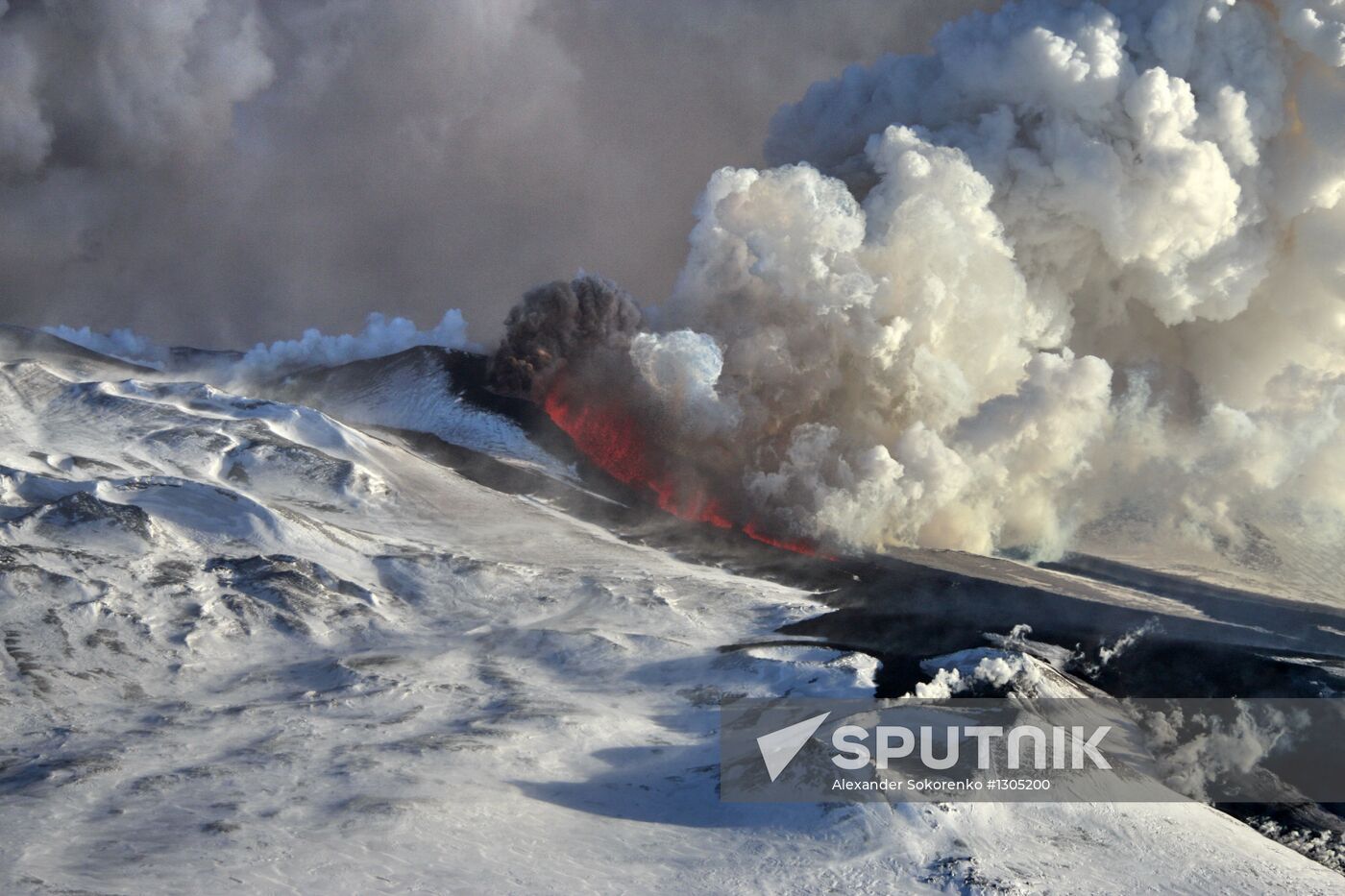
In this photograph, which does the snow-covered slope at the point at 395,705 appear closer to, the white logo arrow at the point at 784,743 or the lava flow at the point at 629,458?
the white logo arrow at the point at 784,743

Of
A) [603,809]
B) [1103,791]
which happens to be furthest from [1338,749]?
[603,809]

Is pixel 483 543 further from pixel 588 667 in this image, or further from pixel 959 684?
pixel 959 684

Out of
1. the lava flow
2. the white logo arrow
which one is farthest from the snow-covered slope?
the lava flow

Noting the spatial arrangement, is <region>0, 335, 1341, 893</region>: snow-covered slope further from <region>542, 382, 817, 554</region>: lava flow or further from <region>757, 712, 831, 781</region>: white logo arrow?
<region>542, 382, 817, 554</region>: lava flow

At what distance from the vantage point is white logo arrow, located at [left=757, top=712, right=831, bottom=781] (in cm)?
4919

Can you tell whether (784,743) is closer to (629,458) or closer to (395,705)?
(395,705)

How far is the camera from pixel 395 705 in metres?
58.4

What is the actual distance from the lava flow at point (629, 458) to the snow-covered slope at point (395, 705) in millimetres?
13234

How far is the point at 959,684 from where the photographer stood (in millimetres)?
57375

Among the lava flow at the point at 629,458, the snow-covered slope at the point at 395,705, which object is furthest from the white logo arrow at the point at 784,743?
the lava flow at the point at 629,458

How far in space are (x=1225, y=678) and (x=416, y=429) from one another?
262ft

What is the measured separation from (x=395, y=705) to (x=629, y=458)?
183 ft

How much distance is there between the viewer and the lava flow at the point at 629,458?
102375 mm

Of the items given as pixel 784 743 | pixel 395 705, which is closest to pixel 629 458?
pixel 395 705
